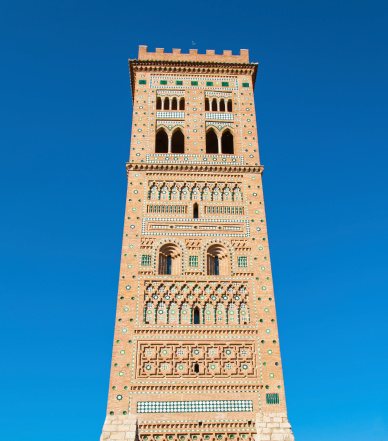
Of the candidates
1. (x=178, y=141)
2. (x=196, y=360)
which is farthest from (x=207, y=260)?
(x=178, y=141)

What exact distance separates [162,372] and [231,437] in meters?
2.84

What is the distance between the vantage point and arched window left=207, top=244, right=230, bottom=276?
20078 millimetres

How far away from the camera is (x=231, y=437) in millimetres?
16719

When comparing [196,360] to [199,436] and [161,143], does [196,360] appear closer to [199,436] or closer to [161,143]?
[199,436]

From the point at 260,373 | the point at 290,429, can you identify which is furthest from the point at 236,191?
the point at 290,429

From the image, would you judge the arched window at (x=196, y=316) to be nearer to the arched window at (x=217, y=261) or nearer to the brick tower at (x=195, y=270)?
the brick tower at (x=195, y=270)

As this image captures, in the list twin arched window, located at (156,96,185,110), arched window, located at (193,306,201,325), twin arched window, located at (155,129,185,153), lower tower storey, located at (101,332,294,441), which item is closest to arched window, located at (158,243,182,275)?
arched window, located at (193,306,201,325)

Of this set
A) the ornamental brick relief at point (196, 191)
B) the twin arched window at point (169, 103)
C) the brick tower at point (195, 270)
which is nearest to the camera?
the brick tower at point (195, 270)

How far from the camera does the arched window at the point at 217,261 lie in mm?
20078

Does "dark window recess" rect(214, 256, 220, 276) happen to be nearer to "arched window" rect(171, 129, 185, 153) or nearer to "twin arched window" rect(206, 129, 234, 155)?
"twin arched window" rect(206, 129, 234, 155)

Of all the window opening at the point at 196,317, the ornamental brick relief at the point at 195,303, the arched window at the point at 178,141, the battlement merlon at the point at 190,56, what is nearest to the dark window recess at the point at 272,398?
the ornamental brick relief at the point at 195,303

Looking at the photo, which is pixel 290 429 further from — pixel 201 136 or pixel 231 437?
pixel 201 136

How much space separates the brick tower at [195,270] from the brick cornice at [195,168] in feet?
0.13

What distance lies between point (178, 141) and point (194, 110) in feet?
5.75
